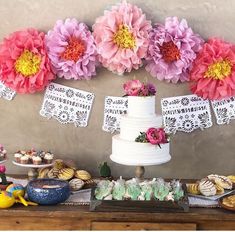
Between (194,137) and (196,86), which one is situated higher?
(196,86)

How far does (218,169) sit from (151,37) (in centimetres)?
69

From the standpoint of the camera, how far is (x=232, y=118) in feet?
7.50

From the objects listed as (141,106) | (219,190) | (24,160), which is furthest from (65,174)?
(219,190)

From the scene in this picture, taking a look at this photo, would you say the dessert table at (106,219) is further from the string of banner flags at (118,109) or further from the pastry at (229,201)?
the string of banner flags at (118,109)

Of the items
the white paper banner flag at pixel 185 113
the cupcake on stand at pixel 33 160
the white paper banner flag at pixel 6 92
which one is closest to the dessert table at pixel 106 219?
the cupcake on stand at pixel 33 160

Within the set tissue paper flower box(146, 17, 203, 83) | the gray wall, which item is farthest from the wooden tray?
tissue paper flower box(146, 17, 203, 83)

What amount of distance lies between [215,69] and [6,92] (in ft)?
3.10

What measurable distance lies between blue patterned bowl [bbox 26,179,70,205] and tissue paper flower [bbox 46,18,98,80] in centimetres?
55

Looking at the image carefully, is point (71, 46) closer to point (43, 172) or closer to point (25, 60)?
point (25, 60)

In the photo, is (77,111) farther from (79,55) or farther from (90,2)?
(90,2)

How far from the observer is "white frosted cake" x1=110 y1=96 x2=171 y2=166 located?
191cm

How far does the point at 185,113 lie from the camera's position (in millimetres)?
2270

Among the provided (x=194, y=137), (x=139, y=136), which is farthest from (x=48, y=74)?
(x=194, y=137)

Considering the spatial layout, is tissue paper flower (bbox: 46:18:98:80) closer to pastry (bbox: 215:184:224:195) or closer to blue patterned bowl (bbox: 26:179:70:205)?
blue patterned bowl (bbox: 26:179:70:205)
